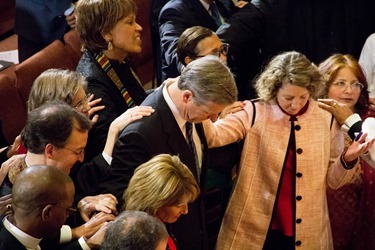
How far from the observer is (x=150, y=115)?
251cm

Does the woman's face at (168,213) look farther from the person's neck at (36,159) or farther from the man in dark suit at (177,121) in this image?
the person's neck at (36,159)

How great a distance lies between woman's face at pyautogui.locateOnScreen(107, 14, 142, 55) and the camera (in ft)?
10.2

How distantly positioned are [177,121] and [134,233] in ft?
2.19

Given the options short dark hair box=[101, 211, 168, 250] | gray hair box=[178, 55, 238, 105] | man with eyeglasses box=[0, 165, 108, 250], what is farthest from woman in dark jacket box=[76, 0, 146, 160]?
short dark hair box=[101, 211, 168, 250]

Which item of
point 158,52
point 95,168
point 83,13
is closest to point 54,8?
point 158,52

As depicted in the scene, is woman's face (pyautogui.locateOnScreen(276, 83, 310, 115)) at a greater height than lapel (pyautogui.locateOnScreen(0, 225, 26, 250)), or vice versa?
woman's face (pyautogui.locateOnScreen(276, 83, 310, 115))

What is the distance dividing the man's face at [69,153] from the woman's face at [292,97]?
2.65 ft

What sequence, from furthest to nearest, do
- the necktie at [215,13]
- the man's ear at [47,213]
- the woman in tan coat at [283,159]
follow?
1. the necktie at [215,13]
2. the woman in tan coat at [283,159]
3. the man's ear at [47,213]

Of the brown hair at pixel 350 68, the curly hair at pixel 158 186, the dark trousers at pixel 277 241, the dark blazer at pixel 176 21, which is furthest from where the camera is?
the dark blazer at pixel 176 21

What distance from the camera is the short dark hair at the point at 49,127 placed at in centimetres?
243

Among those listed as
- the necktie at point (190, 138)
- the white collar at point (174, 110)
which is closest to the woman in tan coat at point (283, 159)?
the necktie at point (190, 138)

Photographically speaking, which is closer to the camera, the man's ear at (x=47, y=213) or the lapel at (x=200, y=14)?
the man's ear at (x=47, y=213)

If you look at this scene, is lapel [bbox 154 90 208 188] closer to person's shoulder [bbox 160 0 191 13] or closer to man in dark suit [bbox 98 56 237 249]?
man in dark suit [bbox 98 56 237 249]

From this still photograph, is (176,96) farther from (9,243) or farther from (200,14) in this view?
(200,14)
